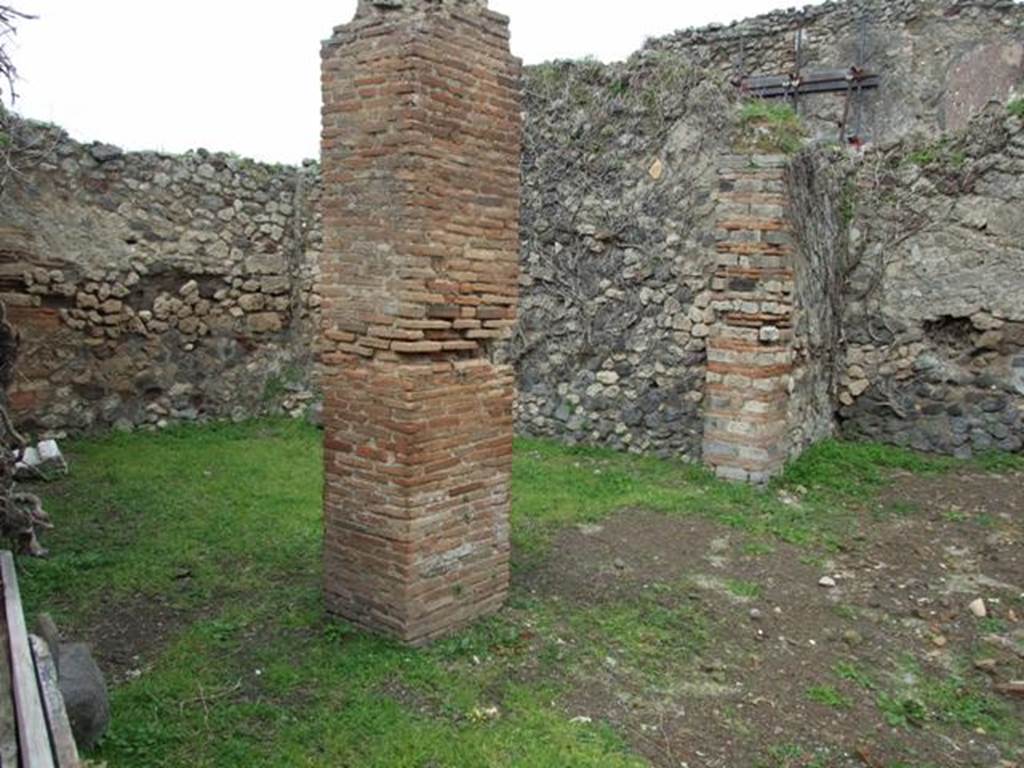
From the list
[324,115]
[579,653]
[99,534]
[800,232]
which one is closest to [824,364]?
[800,232]

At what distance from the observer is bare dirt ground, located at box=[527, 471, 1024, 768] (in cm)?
384

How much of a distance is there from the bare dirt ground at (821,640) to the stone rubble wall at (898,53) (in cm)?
720

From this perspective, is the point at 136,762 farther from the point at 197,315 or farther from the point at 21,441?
the point at 197,315

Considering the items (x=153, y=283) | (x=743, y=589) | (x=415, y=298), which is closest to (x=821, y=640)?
(x=743, y=589)

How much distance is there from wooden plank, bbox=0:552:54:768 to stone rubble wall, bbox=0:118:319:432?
5.71 m

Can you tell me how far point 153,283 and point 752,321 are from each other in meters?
6.60

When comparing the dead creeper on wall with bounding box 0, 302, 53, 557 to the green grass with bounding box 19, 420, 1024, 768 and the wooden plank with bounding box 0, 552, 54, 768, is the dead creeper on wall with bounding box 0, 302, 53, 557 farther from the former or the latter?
the wooden plank with bounding box 0, 552, 54, 768

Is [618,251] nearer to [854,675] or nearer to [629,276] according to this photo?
[629,276]

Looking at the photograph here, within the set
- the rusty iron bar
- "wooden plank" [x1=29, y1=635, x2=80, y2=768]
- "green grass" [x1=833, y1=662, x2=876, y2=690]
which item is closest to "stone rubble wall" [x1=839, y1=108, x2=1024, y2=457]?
the rusty iron bar

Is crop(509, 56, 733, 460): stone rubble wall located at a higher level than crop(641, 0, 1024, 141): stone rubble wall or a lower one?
lower

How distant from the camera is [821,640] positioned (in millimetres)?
4840

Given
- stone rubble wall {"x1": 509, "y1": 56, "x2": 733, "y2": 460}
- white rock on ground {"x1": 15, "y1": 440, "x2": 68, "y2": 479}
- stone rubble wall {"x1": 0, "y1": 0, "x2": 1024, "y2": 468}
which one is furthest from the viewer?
stone rubble wall {"x1": 0, "y1": 0, "x2": 1024, "y2": 468}

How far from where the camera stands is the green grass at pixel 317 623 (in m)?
Result: 3.64

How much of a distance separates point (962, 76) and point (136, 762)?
42.9 ft
